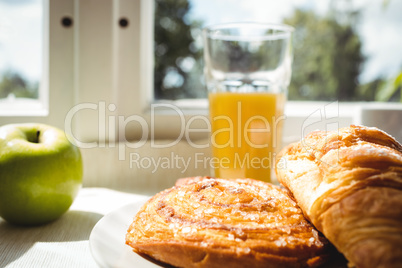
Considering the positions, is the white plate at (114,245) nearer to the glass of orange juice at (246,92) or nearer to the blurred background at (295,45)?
the glass of orange juice at (246,92)

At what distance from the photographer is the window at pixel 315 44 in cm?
147

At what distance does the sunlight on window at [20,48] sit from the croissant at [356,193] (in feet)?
3.62

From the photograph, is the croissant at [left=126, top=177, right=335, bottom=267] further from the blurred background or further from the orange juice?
the blurred background

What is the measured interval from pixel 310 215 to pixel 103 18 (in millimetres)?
1006

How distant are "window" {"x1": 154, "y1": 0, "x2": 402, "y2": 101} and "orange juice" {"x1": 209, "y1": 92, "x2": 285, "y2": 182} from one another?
0.41 metres

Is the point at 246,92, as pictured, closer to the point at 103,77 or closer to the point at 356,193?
the point at 103,77

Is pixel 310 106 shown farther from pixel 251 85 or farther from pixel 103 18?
pixel 103 18

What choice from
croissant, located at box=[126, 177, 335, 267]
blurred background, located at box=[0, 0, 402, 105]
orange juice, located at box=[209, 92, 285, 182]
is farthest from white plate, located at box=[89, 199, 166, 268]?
blurred background, located at box=[0, 0, 402, 105]

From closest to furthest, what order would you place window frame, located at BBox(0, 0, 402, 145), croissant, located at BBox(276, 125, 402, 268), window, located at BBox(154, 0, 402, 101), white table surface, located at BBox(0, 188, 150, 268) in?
croissant, located at BBox(276, 125, 402, 268), white table surface, located at BBox(0, 188, 150, 268), window frame, located at BBox(0, 0, 402, 145), window, located at BBox(154, 0, 402, 101)

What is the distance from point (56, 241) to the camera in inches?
30.4

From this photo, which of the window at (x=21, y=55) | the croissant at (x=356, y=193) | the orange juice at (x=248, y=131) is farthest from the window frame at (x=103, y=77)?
the croissant at (x=356, y=193)

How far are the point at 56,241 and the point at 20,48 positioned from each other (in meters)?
0.89

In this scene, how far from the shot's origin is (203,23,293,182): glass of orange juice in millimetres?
1115

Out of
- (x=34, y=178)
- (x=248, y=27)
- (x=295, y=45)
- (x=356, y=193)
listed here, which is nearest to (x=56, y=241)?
(x=34, y=178)
